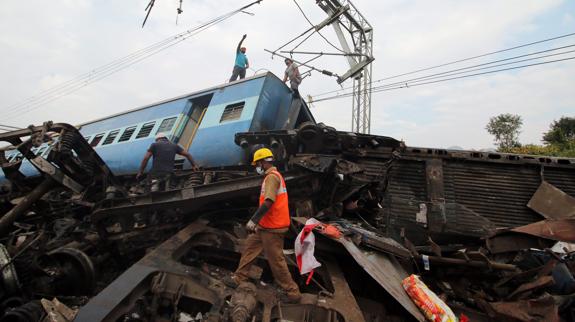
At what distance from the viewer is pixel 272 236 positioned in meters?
3.27

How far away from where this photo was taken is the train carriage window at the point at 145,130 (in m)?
7.73

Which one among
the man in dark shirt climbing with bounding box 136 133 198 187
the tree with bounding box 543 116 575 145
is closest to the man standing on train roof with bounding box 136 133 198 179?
the man in dark shirt climbing with bounding box 136 133 198 187

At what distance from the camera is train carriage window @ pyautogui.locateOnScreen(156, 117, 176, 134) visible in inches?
279

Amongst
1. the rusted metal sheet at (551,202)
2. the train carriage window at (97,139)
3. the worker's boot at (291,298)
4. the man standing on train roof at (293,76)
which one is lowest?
the worker's boot at (291,298)

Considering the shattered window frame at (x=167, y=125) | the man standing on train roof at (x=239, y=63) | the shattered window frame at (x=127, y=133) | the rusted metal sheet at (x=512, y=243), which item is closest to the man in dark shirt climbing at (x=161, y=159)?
the shattered window frame at (x=167, y=125)

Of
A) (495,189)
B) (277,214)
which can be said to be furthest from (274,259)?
(495,189)

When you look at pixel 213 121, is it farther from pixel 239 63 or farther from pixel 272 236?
pixel 272 236

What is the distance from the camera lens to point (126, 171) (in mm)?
7648

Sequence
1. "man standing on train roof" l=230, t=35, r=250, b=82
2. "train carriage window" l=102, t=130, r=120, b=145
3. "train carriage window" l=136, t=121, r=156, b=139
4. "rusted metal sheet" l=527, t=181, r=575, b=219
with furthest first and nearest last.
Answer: "train carriage window" l=102, t=130, r=120, b=145
"man standing on train roof" l=230, t=35, r=250, b=82
"train carriage window" l=136, t=121, r=156, b=139
"rusted metal sheet" l=527, t=181, r=575, b=219

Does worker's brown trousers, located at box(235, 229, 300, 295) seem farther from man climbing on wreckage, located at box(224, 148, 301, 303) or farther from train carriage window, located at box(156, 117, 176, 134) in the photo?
train carriage window, located at box(156, 117, 176, 134)

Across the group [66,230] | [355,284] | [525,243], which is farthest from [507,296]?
[66,230]

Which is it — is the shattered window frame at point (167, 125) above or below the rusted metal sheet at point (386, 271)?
above

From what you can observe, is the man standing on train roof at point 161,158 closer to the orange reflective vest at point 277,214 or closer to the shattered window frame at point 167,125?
the shattered window frame at point 167,125

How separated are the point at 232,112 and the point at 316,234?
350 cm
